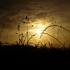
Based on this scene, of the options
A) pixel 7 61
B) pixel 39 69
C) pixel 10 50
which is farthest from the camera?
pixel 10 50

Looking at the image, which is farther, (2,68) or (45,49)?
(45,49)

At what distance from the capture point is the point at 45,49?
4.85 meters

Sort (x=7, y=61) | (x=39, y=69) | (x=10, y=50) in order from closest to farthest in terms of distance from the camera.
Result: (x=39, y=69) → (x=7, y=61) → (x=10, y=50)

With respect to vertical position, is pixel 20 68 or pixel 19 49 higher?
pixel 19 49

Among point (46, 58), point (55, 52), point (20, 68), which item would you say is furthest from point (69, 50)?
point (20, 68)

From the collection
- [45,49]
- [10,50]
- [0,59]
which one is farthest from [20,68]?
[45,49]

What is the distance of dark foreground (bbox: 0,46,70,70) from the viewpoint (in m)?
3.84

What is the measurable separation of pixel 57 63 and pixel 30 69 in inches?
24.3

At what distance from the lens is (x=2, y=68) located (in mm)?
3686

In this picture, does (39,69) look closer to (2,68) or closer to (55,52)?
(2,68)

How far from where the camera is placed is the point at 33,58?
414 centimetres

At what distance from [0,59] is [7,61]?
0.17m

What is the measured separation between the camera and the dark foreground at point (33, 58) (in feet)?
12.6

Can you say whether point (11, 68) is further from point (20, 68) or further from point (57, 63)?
point (57, 63)
